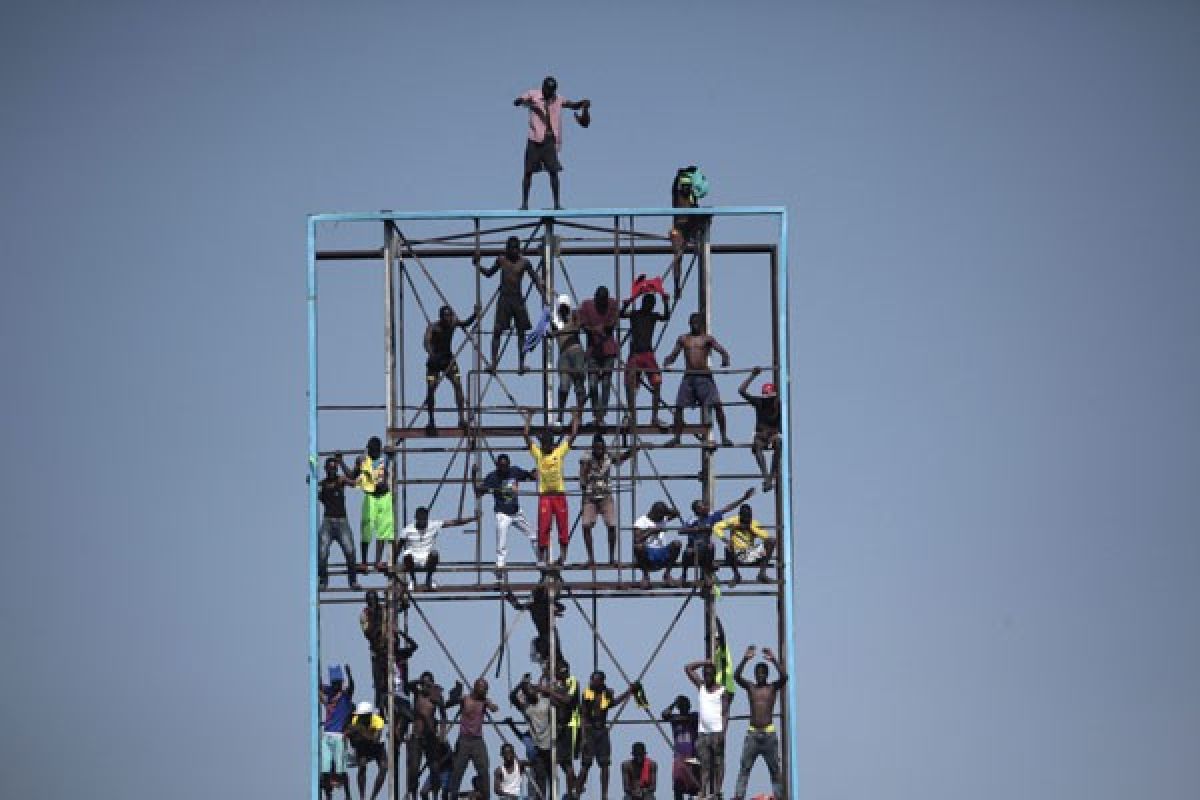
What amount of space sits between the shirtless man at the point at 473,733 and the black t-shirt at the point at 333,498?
245cm

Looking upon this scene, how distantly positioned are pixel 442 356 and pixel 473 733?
422 centimetres

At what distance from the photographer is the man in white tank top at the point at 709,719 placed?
1312 inches

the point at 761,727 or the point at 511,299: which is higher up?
→ the point at 511,299

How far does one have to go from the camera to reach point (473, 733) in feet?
109

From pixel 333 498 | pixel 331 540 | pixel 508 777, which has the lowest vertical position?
pixel 508 777

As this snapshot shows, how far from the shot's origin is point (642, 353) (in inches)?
1348

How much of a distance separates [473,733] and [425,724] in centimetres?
55

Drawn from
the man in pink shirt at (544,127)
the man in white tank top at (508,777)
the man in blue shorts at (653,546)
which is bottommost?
the man in white tank top at (508,777)

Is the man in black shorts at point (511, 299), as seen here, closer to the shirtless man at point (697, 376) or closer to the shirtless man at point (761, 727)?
the shirtless man at point (697, 376)

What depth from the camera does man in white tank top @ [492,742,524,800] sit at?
110 ft

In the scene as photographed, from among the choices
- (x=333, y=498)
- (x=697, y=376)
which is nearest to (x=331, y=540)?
(x=333, y=498)

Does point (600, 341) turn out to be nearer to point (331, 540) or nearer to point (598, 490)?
point (598, 490)

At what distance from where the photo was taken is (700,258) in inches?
1382

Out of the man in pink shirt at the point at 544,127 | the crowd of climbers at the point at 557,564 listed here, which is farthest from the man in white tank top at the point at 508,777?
the man in pink shirt at the point at 544,127
